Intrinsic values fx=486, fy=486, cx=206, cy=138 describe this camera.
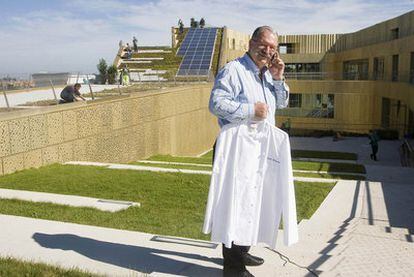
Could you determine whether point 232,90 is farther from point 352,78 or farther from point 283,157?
point 352,78

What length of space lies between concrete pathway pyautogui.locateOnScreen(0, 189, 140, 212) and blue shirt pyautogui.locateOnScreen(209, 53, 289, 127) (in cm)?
362

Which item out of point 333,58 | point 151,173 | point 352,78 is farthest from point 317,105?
point 151,173

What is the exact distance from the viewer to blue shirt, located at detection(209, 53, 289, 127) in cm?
364

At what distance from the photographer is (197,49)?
38094 mm

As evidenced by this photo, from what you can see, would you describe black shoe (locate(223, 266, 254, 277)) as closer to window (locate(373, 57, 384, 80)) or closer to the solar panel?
the solar panel

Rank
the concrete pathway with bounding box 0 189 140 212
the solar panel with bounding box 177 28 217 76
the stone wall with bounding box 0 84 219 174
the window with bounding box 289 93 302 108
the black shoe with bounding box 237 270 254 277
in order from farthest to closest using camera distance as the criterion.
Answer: the window with bounding box 289 93 302 108
the solar panel with bounding box 177 28 217 76
the stone wall with bounding box 0 84 219 174
the concrete pathway with bounding box 0 189 140 212
the black shoe with bounding box 237 270 254 277

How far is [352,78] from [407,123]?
283 inches

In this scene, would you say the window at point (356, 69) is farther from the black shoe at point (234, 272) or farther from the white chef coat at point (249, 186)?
the black shoe at point (234, 272)

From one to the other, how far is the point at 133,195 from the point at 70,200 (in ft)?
4.49

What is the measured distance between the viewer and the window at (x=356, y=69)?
1372 inches

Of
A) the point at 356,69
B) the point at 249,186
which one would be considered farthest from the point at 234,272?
the point at 356,69

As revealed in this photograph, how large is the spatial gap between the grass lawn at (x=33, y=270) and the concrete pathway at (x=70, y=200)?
108 inches

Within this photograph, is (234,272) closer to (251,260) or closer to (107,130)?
(251,260)

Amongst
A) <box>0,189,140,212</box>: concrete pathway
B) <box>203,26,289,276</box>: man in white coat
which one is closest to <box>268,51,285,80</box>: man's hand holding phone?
<box>203,26,289,276</box>: man in white coat
